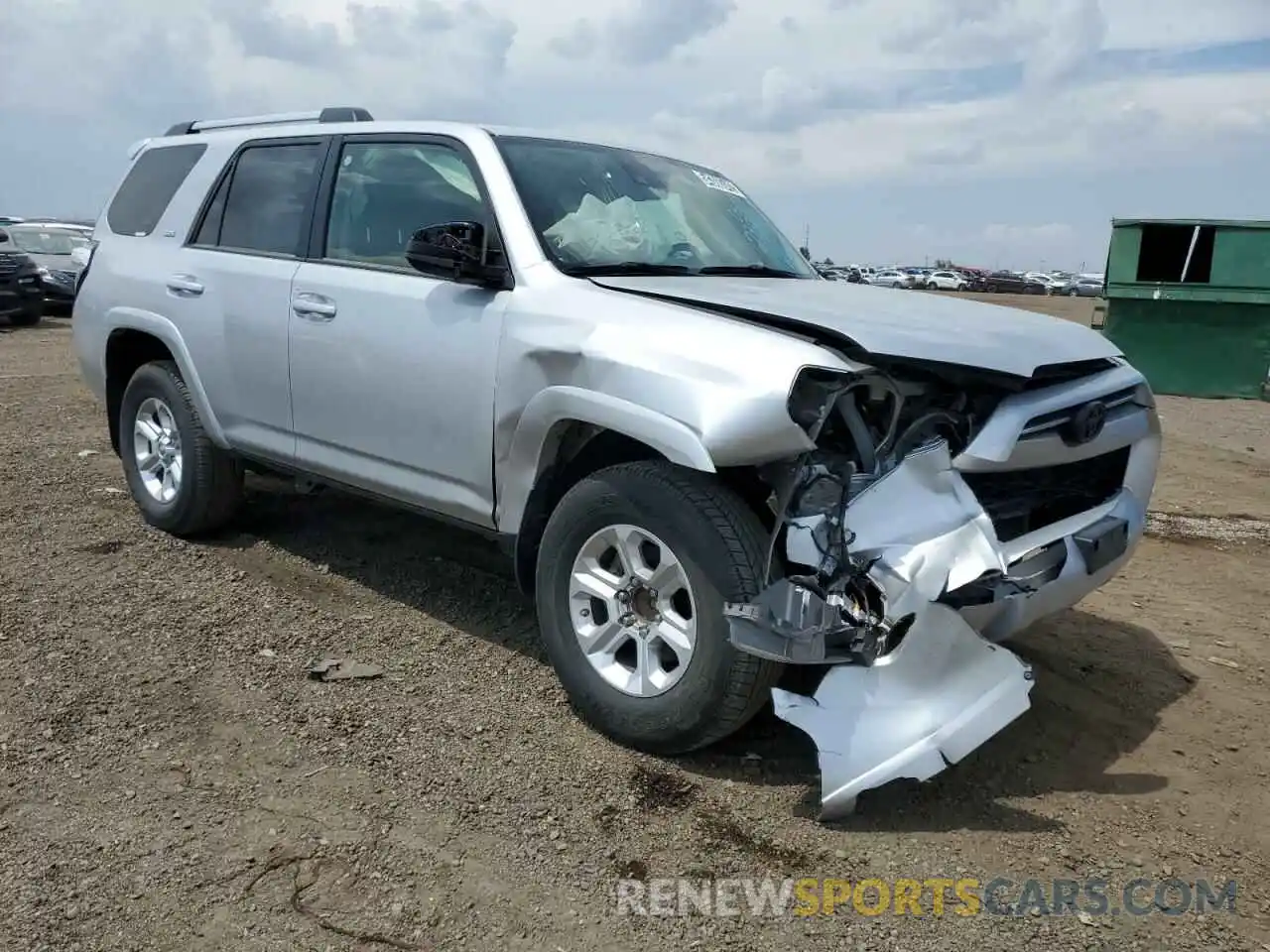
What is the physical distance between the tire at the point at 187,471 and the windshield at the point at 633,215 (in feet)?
7.06

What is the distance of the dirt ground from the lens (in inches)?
104

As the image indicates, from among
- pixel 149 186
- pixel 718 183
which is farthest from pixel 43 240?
pixel 718 183

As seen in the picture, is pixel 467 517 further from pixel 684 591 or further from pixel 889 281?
pixel 889 281

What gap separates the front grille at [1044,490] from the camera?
341cm

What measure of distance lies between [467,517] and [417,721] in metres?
0.74

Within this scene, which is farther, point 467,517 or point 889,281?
point 889,281

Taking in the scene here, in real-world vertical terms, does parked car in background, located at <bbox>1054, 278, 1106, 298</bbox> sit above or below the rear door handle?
below

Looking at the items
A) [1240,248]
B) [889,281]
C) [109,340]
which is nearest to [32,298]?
[109,340]

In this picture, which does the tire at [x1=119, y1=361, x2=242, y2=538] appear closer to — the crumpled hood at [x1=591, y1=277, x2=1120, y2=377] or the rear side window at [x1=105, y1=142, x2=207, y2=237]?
the rear side window at [x1=105, y1=142, x2=207, y2=237]

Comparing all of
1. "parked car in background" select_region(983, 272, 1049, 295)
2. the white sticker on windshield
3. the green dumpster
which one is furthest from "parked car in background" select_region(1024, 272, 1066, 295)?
the white sticker on windshield

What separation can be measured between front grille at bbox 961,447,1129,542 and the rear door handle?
3.54m

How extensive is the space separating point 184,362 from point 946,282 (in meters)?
55.0

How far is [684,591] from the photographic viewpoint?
3.31m

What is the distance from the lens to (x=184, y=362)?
16.6ft
